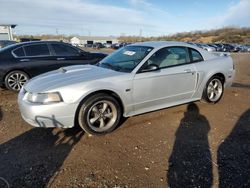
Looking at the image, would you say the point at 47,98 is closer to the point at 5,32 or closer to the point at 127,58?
the point at 127,58

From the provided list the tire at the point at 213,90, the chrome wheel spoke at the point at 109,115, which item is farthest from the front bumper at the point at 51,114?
the tire at the point at 213,90

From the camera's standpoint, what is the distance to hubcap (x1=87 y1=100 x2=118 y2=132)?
13.9 ft

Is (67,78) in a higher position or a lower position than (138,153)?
higher

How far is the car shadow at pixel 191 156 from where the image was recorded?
300cm

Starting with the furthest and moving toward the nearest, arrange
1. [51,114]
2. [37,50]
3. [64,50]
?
[64,50] → [37,50] → [51,114]

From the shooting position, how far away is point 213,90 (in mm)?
5895

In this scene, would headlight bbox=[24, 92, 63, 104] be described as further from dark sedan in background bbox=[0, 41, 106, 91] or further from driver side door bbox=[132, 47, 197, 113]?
dark sedan in background bbox=[0, 41, 106, 91]

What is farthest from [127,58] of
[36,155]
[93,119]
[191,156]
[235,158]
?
[235,158]

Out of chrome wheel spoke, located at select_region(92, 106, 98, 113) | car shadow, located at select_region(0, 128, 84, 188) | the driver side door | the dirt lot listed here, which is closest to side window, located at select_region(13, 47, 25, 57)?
the dirt lot

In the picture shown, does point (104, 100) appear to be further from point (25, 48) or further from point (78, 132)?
point (25, 48)

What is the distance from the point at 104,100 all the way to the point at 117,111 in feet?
1.09

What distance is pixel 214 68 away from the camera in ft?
18.5

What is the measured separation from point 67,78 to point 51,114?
71 centimetres

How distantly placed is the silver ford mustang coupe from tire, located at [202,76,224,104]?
24 mm
